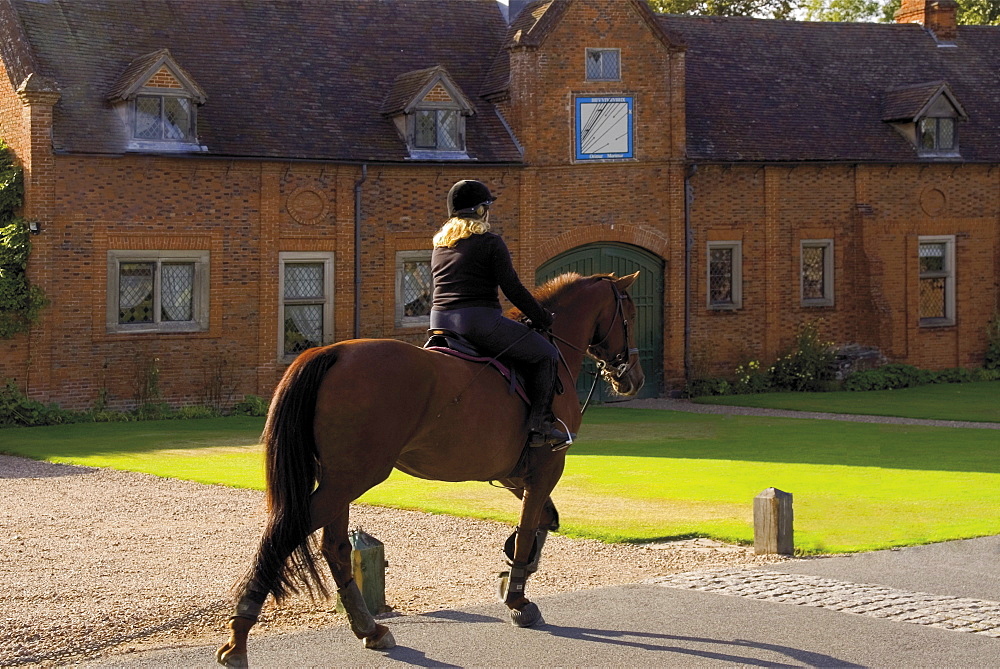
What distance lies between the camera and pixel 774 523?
10766 millimetres

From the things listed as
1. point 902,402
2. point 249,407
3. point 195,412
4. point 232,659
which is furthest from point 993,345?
point 232,659

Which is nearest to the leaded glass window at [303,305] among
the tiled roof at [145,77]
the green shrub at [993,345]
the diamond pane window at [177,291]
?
the diamond pane window at [177,291]

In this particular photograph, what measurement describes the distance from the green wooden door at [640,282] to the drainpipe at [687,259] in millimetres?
558

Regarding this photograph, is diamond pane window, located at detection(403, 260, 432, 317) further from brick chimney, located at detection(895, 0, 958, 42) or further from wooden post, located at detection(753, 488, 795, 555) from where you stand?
brick chimney, located at detection(895, 0, 958, 42)

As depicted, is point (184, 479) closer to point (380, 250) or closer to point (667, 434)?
point (667, 434)

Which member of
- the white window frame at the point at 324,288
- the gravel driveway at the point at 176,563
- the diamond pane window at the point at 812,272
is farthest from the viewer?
the diamond pane window at the point at 812,272

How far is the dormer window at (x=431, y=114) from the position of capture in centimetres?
2477

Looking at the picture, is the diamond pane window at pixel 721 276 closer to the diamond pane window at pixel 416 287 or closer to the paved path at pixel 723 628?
the diamond pane window at pixel 416 287

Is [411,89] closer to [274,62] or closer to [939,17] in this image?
[274,62]

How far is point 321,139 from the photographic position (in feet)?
79.2

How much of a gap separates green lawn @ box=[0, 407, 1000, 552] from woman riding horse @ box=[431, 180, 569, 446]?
3316 millimetres

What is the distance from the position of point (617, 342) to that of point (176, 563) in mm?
3962

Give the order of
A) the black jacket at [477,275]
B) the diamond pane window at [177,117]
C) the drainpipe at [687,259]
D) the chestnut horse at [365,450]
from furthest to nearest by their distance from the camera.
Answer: the drainpipe at [687,259] < the diamond pane window at [177,117] < the black jacket at [477,275] < the chestnut horse at [365,450]

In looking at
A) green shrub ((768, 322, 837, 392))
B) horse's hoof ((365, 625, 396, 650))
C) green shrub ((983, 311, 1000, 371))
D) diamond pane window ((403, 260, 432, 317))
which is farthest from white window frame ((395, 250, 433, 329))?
horse's hoof ((365, 625, 396, 650))
